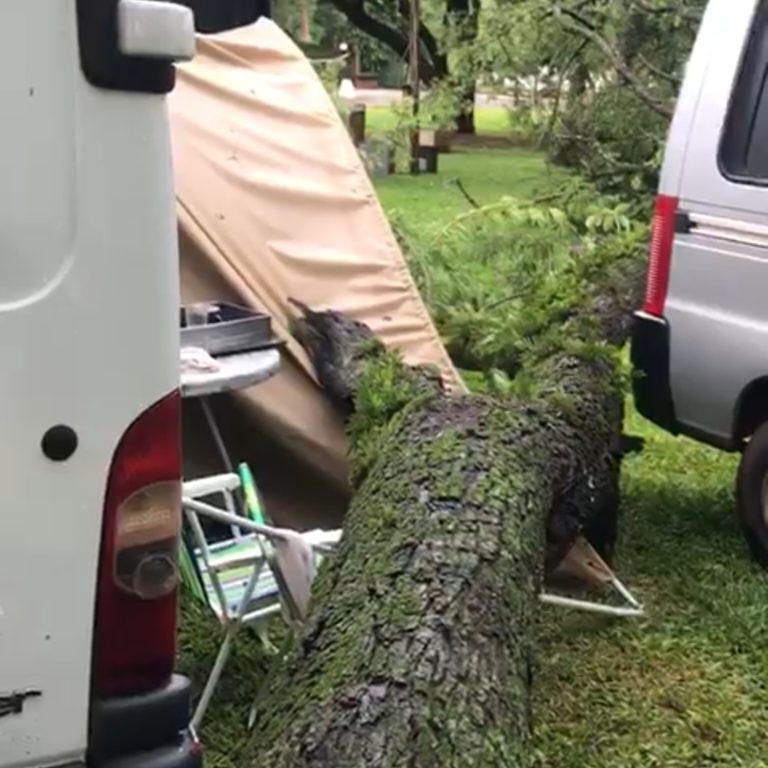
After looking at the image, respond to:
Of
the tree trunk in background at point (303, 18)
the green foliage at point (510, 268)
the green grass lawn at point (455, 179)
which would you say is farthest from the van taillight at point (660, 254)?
the tree trunk in background at point (303, 18)

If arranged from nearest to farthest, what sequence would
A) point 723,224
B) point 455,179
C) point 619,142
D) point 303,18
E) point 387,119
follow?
point 723,224 → point 619,142 → point 387,119 → point 455,179 → point 303,18

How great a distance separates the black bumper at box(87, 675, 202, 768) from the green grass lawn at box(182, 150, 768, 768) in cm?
142

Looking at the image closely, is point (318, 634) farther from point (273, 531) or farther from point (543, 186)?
point (543, 186)

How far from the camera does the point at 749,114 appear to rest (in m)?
4.98

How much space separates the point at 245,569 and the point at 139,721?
181cm

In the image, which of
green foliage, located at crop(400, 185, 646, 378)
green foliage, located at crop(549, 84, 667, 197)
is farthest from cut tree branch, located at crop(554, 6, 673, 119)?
green foliage, located at crop(400, 185, 646, 378)

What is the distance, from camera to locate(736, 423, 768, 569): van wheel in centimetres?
511

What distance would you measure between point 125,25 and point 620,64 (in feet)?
19.5

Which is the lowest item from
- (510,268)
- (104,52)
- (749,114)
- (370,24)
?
(370,24)

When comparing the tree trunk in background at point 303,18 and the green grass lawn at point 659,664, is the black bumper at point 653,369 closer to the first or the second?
the green grass lawn at point 659,664

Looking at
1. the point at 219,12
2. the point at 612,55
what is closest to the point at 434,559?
the point at 219,12

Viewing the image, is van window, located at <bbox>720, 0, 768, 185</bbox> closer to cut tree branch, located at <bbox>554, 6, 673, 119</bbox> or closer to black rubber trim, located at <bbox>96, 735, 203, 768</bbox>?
cut tree branch, located at <bbox>554, 6, 673, 119</bbox>

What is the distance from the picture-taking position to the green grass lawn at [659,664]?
12.9 ft

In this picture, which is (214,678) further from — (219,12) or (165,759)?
(219,12)
